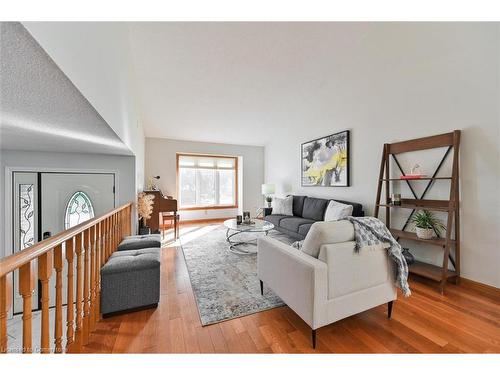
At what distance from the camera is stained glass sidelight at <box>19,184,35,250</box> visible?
248 cm

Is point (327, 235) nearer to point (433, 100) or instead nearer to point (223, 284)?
point (223, 284)

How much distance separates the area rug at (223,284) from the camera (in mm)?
1829

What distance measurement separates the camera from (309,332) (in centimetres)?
154

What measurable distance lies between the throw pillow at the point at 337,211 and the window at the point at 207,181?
3.74 meters

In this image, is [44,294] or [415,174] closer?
[44,294]

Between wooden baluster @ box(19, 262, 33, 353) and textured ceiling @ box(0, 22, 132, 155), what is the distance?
757 mm

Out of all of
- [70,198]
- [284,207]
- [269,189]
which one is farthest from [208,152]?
[70,198]

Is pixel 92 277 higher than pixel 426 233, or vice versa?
pixel 426 233

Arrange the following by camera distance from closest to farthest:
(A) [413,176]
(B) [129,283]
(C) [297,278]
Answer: (C) [297,278], (B) [129,283], (A) [413,176]

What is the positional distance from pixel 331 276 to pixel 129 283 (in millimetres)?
1682

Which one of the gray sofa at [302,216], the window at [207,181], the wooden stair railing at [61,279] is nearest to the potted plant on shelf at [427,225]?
the gray sofa at [302,216]

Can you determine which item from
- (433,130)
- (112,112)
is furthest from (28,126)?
(433,130)

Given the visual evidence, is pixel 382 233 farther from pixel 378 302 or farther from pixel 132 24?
pixel 132 24
